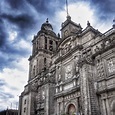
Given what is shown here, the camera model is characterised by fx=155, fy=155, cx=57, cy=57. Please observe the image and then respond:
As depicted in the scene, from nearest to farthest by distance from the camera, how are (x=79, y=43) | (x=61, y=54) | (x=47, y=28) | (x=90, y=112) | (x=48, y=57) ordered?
(x=90, y=112)
(x=79, y=43)
(x=61, y=54)
(x=48, y=57)
(x=47, y=28)

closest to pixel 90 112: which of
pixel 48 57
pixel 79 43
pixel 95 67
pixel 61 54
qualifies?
pixel 95 67

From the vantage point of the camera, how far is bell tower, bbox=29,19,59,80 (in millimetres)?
34144

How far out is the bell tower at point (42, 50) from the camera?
34.1 metres

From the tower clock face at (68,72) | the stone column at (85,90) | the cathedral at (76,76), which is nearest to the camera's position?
the stone column at (85,90)

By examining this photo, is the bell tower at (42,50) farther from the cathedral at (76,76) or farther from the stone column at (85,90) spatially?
the stone column at (85,90)

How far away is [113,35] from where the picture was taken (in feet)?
63.3

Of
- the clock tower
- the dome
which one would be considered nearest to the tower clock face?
the clock tower

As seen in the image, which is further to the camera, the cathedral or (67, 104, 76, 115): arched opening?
(67, 104, 76, 115): arched opening

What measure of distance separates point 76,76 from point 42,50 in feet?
49.9

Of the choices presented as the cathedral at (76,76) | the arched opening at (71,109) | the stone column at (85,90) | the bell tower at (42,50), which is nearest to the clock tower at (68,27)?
the cathedral at (76,76)

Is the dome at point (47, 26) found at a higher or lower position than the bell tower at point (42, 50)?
higher

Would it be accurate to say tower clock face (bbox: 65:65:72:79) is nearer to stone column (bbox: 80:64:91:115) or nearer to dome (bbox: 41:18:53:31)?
stone column (bbox: 80:64:91:115)

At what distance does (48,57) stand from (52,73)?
7329 millimetres

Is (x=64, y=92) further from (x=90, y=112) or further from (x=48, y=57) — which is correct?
(x=48, y=57)
